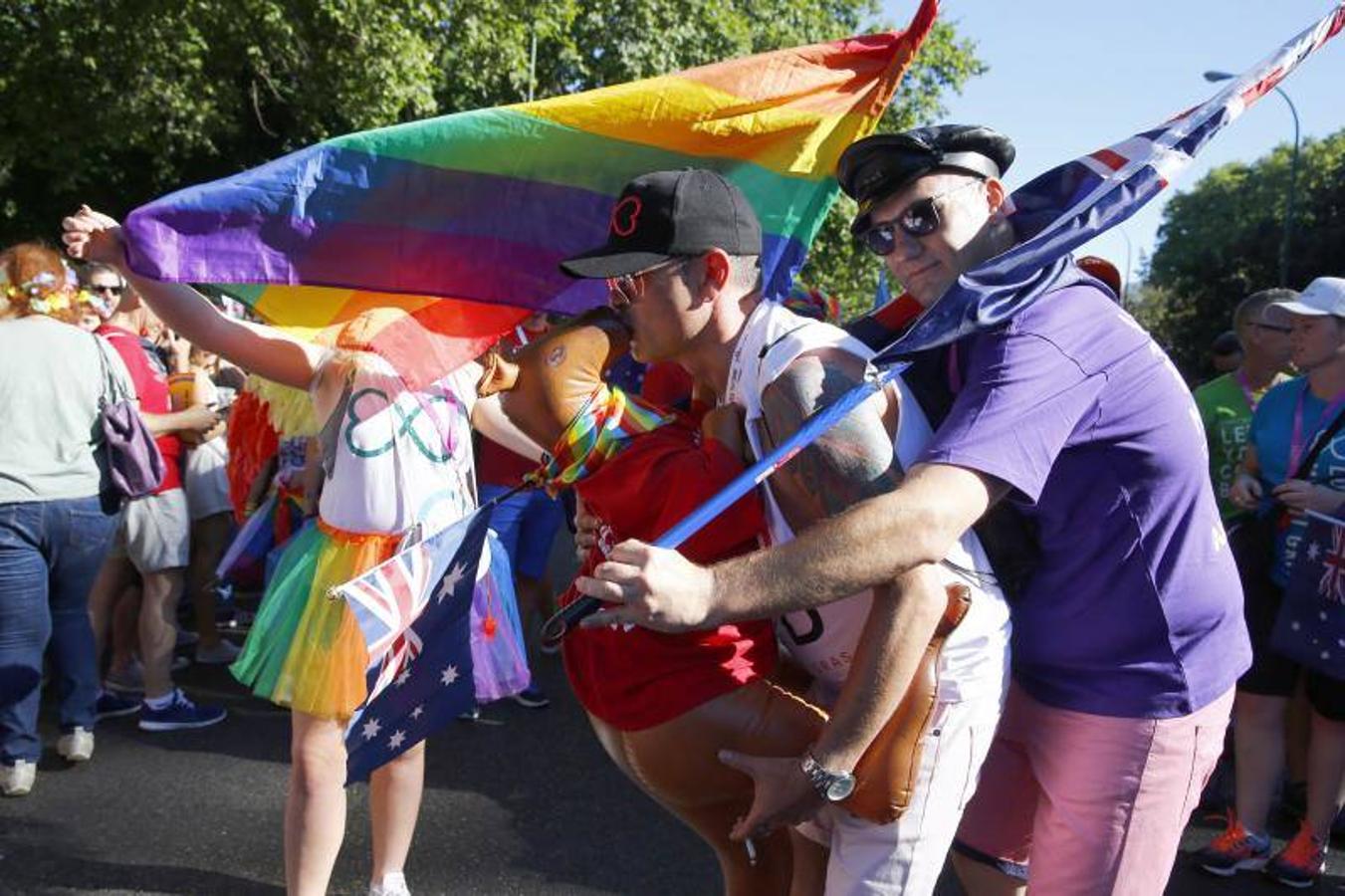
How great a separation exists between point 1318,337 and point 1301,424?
1.05ft

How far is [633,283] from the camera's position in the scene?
213cm

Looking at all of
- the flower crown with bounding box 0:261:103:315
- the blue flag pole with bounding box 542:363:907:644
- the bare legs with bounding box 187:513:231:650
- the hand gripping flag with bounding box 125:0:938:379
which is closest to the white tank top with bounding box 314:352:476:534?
the hand gripping flag with bounding box 125:0:938:379

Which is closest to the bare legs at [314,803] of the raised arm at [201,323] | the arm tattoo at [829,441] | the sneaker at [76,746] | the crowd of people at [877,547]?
the crowd of people at [877,547]

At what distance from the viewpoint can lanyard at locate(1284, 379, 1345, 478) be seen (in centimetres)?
411

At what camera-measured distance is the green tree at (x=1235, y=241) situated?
31.0 meters

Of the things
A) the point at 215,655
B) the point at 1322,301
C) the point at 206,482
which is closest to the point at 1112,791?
the point at 1322,301

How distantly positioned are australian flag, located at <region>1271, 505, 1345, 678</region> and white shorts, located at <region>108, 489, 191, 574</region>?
4670 mm

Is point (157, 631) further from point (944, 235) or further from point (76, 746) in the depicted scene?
point (944, 235)

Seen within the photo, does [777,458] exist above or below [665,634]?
above

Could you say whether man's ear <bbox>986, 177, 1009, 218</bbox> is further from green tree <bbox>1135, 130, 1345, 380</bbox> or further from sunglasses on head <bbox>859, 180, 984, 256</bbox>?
green tree <bbox>1135, 130, 1345, 380</bbox>

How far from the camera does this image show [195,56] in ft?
48.9

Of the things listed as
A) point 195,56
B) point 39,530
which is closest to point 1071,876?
point 39,530

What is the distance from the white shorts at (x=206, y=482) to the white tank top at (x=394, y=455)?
130 inches

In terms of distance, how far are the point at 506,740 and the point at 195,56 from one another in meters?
12.6
